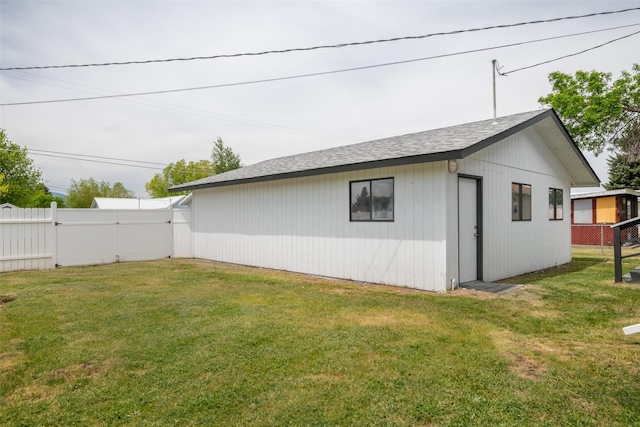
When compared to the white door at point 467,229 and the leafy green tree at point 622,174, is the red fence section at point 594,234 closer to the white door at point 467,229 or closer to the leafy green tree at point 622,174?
the white door at point 467,229

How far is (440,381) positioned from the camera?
10.5 ft

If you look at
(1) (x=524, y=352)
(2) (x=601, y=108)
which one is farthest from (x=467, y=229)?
(2) (x=601, y=108)

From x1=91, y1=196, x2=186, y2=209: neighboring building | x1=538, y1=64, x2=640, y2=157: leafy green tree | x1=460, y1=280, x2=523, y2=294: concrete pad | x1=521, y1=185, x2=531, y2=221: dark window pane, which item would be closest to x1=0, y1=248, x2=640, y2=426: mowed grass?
x1=460, y1=280, x2=523, y2=294: concrete pad

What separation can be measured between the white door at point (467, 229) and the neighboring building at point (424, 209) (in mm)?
21

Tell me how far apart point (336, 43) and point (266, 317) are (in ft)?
23.9

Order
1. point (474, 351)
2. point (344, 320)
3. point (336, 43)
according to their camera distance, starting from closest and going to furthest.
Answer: point (474, 351) < point (344, 320) < point (336, 43)

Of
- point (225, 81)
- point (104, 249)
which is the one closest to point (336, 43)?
point (225, 81)

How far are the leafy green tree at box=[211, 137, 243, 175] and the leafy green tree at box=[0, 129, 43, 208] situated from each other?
66.1ft

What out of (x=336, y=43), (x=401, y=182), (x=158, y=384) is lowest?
(x=158, y=384)

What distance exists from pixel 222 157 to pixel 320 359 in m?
48.3

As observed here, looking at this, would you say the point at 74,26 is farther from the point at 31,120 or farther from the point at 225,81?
the point at 31,120

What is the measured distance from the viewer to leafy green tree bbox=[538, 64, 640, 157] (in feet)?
71.7

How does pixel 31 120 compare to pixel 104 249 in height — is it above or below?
→ above

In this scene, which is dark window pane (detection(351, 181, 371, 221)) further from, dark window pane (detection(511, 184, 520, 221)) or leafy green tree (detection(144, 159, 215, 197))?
leafy green tree (detection(144, 159, 215, 197))
